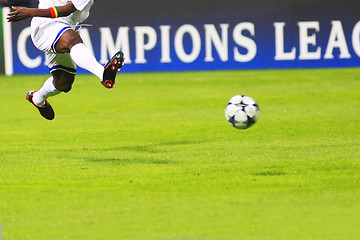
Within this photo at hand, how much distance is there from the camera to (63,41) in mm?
9195

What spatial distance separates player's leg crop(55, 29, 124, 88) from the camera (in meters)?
8.50

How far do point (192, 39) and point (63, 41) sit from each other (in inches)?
452

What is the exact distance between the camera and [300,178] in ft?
25.3

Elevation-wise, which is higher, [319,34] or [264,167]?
[319,34]

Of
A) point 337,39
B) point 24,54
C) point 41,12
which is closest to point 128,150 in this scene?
point 41,12

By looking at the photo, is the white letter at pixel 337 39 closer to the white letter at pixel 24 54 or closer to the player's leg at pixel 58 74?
the white letter at pixel 24 54

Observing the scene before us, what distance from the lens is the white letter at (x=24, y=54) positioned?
20578 millimetres

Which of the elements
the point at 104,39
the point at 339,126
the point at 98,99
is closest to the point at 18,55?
the point at 104,39

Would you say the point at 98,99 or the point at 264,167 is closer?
the point at 264,167

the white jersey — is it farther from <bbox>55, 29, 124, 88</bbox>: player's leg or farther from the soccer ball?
the soccer ball

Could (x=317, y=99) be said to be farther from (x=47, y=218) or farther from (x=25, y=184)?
(x=47, y=218)

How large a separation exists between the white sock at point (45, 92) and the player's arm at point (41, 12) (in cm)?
146

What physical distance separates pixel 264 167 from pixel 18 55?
1347 centimetres

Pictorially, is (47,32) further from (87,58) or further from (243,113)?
(243,113)
